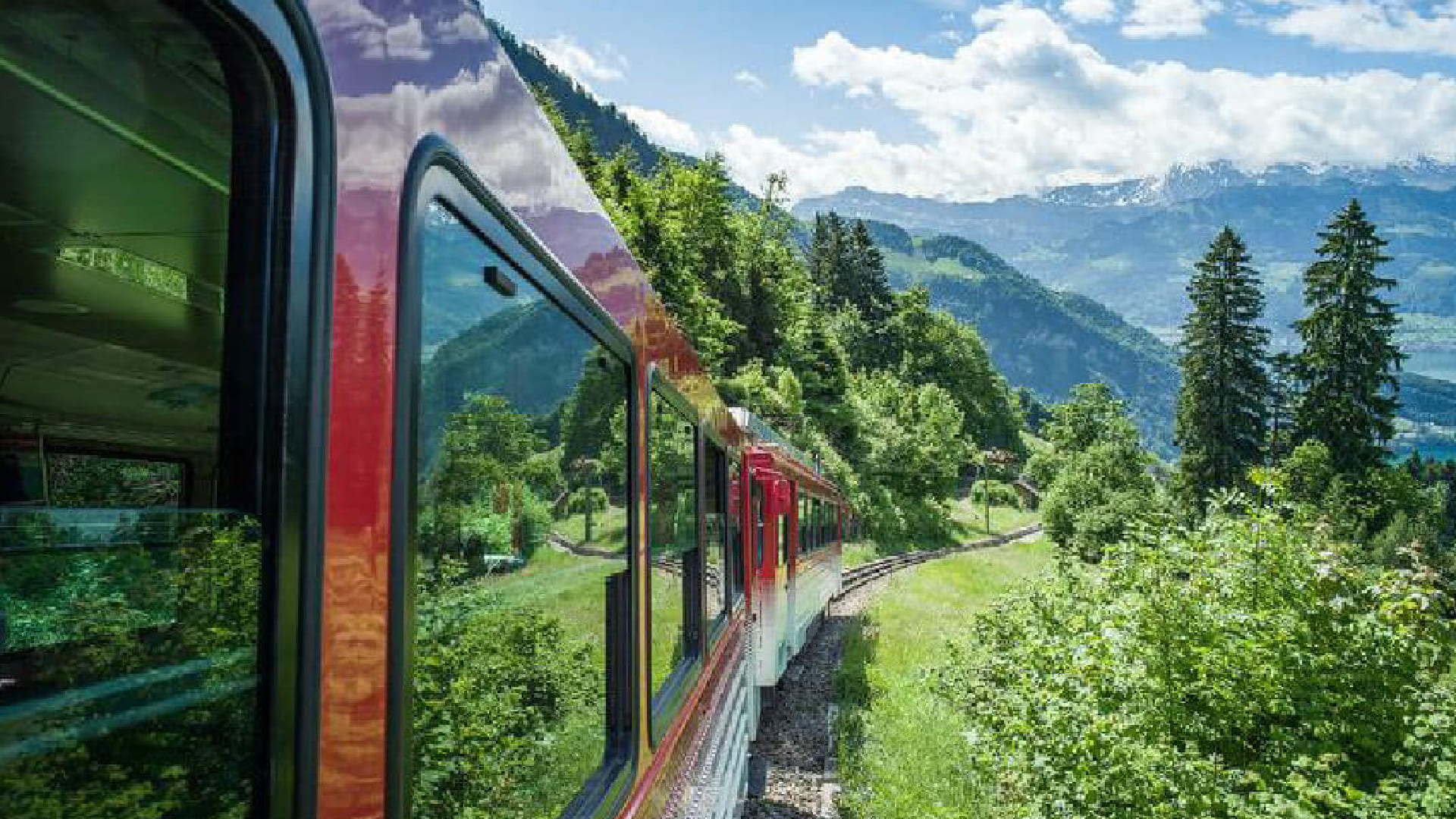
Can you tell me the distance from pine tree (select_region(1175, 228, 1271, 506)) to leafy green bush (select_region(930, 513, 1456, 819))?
56.4 metres

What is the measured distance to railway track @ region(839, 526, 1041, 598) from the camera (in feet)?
115

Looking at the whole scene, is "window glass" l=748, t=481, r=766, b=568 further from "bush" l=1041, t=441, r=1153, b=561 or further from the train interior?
"bush" l=1041, t=441, r=1153, b=561

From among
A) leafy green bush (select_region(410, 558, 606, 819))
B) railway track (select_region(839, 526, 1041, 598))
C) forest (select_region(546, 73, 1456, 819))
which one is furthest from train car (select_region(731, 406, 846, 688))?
railway track (select_region(839, 526, 1041, 598))

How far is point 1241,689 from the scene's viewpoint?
24.4ft

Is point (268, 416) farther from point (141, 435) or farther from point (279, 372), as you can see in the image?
point (141, 435)

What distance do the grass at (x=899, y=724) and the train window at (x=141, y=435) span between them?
27.1 feet

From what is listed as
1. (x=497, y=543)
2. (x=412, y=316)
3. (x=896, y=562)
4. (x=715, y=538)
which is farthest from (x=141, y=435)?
(x=896, y=562)

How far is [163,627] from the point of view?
1283 mm

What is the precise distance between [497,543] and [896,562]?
43.5 metres

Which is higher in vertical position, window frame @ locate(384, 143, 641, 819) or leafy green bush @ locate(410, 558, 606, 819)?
window frame @ locate(384, 143, 641, 819)

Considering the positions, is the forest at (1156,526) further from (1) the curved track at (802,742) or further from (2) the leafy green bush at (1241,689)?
(1) the curved track at (802,742)

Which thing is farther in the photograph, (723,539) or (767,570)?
(767,570)

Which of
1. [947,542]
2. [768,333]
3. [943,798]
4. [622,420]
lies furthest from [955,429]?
[622,420]

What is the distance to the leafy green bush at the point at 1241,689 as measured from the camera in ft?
22.4
